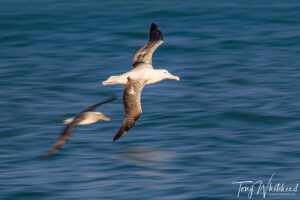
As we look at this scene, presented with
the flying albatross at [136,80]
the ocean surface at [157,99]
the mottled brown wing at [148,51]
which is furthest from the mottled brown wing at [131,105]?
the mottled brown wing at [148,51]

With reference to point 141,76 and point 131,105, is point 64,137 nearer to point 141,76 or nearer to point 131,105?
point 131,105

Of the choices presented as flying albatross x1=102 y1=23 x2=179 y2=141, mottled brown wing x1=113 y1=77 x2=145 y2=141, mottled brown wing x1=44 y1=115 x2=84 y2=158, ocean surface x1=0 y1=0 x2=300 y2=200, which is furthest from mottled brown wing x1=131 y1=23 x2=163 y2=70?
mottled brown wing x1=44 y1=115 x2=84 y2=158

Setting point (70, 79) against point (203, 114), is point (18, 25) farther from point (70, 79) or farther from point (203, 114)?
point (203, 114)

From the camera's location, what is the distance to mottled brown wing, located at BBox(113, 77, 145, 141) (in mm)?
13555

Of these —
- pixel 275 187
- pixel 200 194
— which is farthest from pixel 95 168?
pixel 275 187

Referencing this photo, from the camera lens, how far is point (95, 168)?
13781 millimetres

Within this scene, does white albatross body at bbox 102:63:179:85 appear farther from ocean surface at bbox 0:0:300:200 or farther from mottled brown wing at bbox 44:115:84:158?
ocean surface at bbox 0:0:300:200

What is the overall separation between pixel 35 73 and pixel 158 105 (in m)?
5.85

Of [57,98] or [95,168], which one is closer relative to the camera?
[95,168]

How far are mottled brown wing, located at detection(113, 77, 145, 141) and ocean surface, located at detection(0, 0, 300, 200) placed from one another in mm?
813
